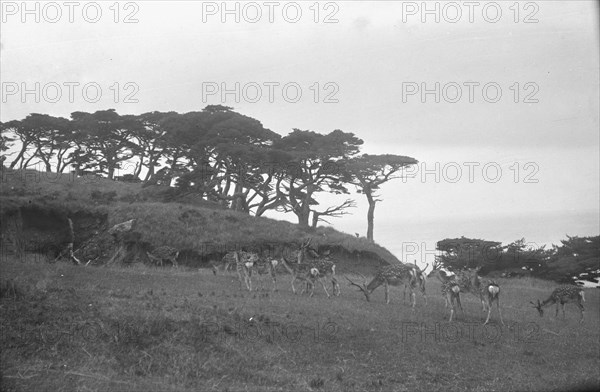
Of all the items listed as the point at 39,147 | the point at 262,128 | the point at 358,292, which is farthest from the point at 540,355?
the point at 39,147

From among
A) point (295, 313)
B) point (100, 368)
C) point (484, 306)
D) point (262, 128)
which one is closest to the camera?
point (100, 368)

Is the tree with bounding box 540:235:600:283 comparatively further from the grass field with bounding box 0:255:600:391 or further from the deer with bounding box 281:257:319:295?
the deer with bounding box 281:257:319:295

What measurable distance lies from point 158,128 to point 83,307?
3809 centimetres

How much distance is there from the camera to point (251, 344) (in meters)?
14.8

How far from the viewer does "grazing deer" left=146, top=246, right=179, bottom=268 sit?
31.4 metres

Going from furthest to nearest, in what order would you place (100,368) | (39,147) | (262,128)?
1. (39,147)
2. (262,128)
3. (100,368)

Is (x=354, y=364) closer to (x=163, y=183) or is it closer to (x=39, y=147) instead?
(x=163, y=183)

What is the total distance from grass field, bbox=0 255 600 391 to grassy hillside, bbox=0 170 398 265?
1234 cm

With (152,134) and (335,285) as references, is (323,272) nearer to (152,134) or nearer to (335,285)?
(335,285)

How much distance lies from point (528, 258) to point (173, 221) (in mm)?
27849

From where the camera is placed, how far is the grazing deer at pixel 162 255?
31.4 meters

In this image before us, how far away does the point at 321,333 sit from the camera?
53.9 ft

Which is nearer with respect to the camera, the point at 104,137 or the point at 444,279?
the point at 444,279

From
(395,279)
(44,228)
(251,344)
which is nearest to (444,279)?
(395,279)
